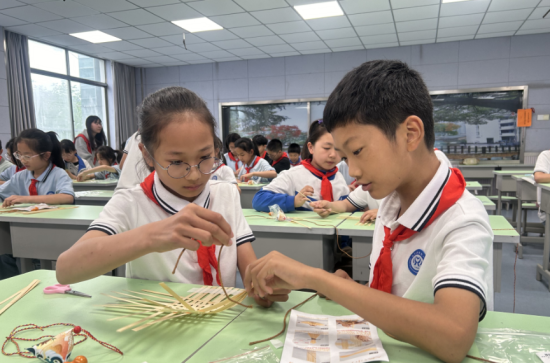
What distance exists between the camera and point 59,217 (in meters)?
2.34

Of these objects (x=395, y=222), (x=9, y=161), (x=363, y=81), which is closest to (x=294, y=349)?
A: (x=395, y=222)

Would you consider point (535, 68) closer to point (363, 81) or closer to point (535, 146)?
point (535, 146)

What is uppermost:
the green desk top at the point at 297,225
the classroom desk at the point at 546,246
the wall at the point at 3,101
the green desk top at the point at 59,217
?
the wall at the point at 3,101

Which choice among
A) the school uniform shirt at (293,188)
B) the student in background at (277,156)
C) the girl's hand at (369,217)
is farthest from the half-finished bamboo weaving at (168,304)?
the student in background at (277,156)

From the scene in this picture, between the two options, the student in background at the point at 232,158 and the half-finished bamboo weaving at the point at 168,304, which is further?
the student in background at the point at 232,158

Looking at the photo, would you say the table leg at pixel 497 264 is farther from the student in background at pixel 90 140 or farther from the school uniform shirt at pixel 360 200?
the student in background at pixel 90 140

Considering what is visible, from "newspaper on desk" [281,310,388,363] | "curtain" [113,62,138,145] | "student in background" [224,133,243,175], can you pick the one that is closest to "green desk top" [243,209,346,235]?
"newspaper on desk" [281,310,388,363]

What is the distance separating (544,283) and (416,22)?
4370mm

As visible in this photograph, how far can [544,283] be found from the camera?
3.18m

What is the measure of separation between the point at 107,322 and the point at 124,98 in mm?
8611

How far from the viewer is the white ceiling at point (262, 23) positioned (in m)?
5.04

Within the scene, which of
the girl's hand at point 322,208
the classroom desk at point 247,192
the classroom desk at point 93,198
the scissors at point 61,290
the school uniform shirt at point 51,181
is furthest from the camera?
the classroom desk at point 247,192

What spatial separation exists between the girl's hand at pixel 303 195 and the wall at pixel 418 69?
3.82 metres

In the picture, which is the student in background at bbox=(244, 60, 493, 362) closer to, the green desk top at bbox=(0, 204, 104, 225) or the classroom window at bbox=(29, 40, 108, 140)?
the green desk top at bbox=(0, 204, 104, 225)
